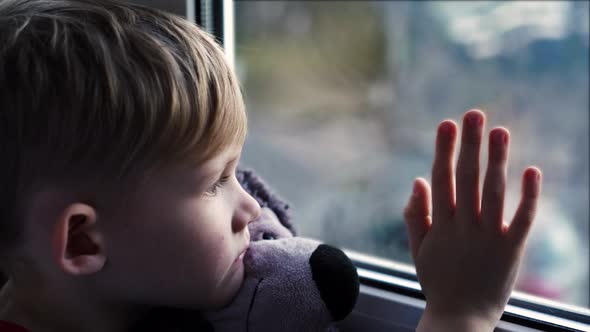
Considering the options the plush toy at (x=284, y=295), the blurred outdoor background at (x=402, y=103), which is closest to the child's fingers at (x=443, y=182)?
the plush toy at (x=284, y=295)

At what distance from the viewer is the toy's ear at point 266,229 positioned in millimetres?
575

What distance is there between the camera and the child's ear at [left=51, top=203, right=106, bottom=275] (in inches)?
17.1

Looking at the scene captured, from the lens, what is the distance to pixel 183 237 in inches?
18.5

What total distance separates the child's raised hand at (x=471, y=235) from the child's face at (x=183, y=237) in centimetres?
18

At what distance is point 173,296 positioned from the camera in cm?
49

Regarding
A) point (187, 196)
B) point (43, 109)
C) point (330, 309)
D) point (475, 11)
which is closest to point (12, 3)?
point (43, 109)

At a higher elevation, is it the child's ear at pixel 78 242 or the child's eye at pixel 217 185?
the child's eye at pixel 217 185

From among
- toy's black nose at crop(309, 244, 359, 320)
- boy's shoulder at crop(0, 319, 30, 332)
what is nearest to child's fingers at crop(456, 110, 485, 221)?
toy's black nose at crop(309, 244, 359, 320)

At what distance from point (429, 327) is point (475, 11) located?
4.21 feet

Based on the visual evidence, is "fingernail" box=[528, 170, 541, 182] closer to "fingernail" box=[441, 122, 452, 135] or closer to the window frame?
"fingernail" box=[441, 122, 452, 135]

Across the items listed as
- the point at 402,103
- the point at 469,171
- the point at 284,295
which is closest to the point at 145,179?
the point at 284,295

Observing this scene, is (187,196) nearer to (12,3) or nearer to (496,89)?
(12,3)

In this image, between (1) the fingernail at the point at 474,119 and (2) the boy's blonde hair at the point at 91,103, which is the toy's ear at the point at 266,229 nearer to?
(2) the boy's blonde hair at the point at 91,103

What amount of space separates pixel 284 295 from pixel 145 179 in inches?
6.6
